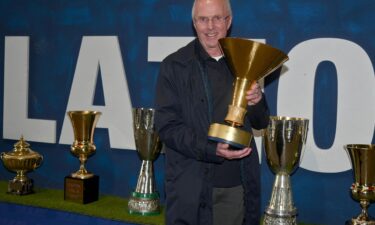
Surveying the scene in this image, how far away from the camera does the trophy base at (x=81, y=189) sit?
2885 mm

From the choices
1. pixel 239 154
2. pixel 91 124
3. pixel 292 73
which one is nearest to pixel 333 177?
pixel 292 73

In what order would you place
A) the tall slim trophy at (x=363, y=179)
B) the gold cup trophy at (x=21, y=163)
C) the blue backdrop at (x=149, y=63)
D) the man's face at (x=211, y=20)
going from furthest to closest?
the gold cup trophy at (x=21, y=163)
the blue backdrop at (x=149, y=63)
the tall slim trophy at (x=363, y=179)
the man's face at (x=211, y=20)

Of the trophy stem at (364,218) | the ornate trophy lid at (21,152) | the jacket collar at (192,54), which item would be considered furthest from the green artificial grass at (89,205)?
the jacket collar at (192,54)

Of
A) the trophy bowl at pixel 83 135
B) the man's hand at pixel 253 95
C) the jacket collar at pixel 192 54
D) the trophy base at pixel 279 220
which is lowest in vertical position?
the trophy base at pixel 279 220

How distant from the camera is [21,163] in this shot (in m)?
3.04

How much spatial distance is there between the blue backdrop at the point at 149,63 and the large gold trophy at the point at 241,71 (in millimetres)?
878

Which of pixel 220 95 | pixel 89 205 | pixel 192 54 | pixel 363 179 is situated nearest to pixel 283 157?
pixel 363 179

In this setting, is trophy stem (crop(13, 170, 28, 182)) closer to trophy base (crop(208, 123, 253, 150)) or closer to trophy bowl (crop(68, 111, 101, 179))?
trophy bowl (crop(68, 111, 101, 179))

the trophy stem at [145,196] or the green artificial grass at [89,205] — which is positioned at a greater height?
the trophy stem at [145,196]

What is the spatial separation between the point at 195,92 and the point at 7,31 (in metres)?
2.09

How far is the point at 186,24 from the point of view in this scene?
2.87 meters

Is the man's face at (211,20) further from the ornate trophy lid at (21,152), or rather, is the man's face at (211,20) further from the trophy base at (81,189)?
the ornate trophy lid at (21,152)

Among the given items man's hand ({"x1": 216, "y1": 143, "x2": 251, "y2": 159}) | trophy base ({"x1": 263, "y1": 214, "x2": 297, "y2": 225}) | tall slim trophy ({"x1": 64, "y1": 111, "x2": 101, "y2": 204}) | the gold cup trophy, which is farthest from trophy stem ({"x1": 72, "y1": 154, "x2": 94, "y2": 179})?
man's hand ({"x1": 216, "y1": 143, "x2": 251, "y2": 159})

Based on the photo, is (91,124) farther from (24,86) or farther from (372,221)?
(372,221)
